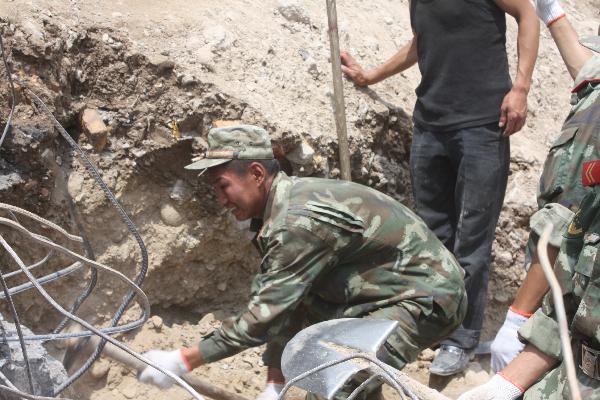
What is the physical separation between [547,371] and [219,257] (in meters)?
2.58

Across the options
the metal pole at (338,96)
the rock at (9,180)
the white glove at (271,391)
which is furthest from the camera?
the metal pole at (338,96)

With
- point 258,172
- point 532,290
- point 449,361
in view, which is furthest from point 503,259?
point 258,172

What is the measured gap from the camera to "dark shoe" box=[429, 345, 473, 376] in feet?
13.7

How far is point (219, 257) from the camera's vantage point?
4.48m

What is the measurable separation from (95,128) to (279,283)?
5.25ft

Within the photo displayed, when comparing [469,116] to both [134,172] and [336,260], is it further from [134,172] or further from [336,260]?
[134,172]

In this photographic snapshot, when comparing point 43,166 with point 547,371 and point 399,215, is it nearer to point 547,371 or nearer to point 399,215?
point 399,215

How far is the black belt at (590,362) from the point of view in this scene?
6.62ft

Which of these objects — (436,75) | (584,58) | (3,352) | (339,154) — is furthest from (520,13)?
(3,352)

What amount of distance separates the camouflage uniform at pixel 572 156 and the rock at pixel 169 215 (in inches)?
81.0

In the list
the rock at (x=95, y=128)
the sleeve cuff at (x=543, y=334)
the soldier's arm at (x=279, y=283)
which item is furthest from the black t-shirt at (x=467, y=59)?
the sleeve cuff at (x=543, y=334)

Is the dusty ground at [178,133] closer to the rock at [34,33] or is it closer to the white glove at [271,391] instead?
the rock at [34,33]

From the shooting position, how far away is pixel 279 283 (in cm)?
291

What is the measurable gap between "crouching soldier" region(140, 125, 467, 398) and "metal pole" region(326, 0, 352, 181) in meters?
1.13
